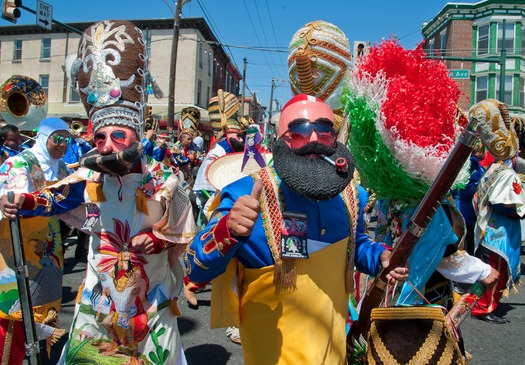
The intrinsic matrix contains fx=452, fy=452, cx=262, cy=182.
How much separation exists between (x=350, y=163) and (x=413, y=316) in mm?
630

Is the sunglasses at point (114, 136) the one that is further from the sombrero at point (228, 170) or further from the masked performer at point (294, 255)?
the masked performer at point (294, 255)

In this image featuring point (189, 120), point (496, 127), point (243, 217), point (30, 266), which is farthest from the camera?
point (189, 120)

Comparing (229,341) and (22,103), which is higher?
(22,103)

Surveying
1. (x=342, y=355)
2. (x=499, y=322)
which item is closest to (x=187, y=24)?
(x=499, y=322)

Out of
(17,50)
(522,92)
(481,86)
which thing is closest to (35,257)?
(481,86)

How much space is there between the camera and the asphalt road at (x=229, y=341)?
13.0 feet

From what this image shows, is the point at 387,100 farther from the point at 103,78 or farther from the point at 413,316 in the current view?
the point at 103,78

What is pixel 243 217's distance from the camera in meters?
1.56

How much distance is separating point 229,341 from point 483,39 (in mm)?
29704

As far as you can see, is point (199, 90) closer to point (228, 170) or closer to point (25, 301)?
point (228, 170)

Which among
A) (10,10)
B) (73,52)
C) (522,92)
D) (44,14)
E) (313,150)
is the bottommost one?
(313,150)

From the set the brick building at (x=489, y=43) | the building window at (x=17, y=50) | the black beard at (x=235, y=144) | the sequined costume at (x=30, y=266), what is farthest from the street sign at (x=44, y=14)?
the building window at (x=17, y=50)

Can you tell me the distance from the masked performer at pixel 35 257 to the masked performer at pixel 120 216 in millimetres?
683

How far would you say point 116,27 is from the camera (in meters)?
2.71
